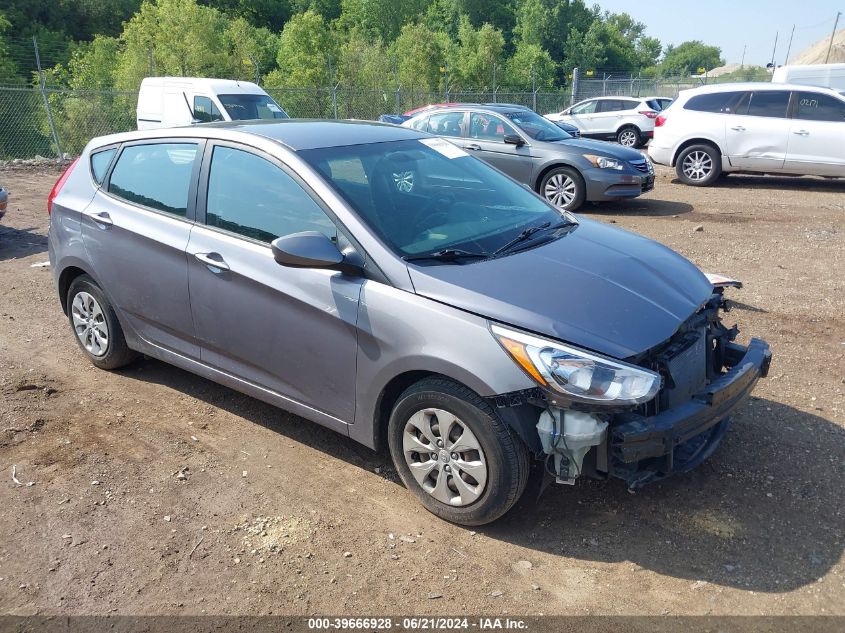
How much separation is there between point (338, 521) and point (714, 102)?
475 inches

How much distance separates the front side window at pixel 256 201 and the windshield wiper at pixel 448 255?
442 millimetres

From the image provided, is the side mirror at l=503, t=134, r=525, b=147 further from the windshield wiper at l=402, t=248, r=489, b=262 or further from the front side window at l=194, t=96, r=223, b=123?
the windshield wiper at l=402, t=248, r=489, b=262

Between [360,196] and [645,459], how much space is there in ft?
6.22

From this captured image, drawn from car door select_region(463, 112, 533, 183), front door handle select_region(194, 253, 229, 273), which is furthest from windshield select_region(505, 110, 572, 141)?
front door handle select_region(194, 253, 229, 273)

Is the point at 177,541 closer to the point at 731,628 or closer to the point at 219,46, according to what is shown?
the point at 731,628

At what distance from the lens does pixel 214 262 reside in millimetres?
4012

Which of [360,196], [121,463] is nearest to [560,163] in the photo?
[360,196]

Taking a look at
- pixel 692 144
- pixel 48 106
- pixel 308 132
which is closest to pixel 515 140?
pixel 692 144

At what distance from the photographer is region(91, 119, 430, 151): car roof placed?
4070 millimetres

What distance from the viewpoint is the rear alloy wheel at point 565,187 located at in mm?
10750

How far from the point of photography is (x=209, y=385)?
504 centimetres

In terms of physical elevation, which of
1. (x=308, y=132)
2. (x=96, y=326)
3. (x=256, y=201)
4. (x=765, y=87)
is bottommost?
(x=96, y=326)

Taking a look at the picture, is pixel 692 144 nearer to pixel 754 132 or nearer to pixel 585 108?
pixel 754 132

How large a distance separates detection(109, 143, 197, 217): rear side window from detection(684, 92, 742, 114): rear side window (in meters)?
11.1
